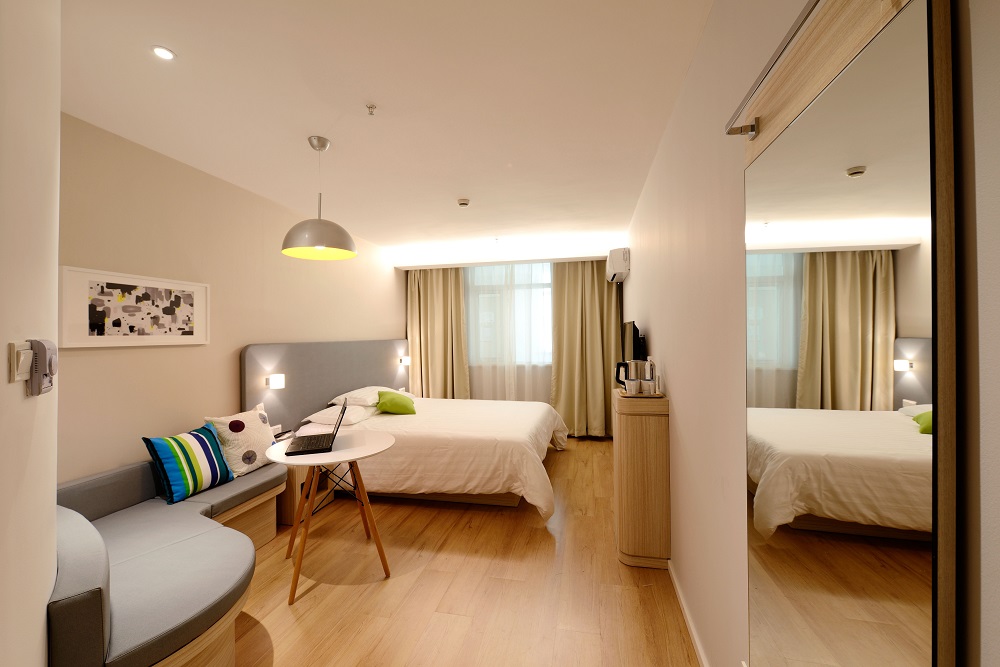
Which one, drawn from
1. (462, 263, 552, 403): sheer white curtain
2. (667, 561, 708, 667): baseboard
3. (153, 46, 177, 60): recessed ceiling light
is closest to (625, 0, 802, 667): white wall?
(667, 561, 708, 667): baseboard

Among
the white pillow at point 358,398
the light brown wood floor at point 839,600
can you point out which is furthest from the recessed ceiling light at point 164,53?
the white pillow at point 358,398

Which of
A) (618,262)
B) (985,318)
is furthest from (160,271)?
(618,262)

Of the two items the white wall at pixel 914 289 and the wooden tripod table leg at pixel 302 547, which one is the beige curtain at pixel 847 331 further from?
the wooden tripod table leg at pixel 302 547

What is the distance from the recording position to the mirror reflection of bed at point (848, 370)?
588 mm

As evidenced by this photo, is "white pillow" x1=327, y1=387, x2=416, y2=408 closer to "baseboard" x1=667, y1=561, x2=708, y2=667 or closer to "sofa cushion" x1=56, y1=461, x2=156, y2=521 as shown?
"sofa cushion" x1=56, y1=461, x2=156, y2=521

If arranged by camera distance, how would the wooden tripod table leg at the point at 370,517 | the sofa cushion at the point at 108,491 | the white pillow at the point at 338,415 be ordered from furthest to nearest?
the white pillow at the point at 338,415 → the wooden tripod table leg at the point at 370,517 → the sofa cushion at the point at 108,491

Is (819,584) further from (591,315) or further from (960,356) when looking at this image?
(591,315)

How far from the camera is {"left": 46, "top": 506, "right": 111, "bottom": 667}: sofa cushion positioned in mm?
1177

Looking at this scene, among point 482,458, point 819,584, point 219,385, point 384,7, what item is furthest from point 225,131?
point 819,584

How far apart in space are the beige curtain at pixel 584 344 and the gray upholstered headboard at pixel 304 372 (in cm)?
245

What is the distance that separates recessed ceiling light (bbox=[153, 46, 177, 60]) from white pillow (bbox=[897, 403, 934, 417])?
8.47 feet

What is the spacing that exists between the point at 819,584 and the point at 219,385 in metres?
3.52

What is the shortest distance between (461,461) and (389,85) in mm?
2562

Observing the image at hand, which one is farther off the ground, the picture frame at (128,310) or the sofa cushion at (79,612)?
the picture frame at (128,310)
